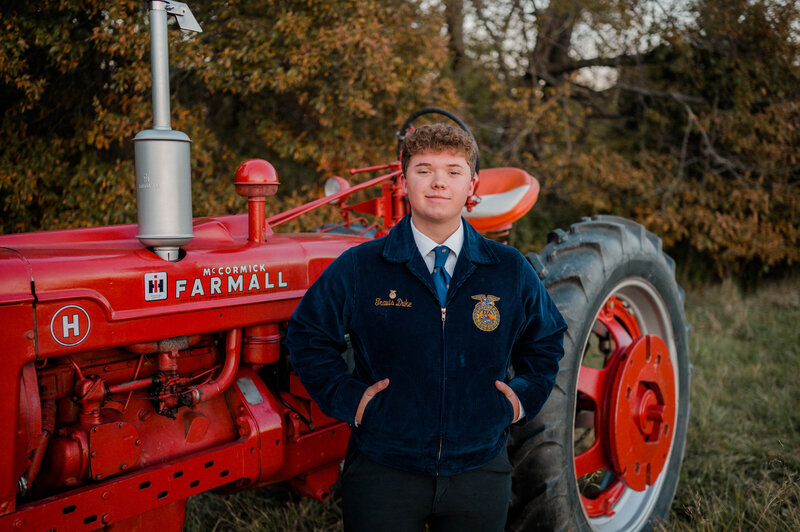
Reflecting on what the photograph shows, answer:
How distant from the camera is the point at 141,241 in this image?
1789 millimetres

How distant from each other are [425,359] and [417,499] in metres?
0.36

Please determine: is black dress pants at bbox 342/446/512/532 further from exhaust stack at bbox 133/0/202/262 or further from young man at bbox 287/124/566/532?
exhaust stack at bbox 133/0/202/262

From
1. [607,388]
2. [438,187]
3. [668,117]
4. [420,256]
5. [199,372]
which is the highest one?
[668,117]

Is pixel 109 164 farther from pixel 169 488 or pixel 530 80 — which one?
pixel 530 80

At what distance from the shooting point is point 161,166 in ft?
5.66

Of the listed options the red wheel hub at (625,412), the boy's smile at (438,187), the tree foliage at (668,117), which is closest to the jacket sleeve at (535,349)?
the boy's smile at (438,187)

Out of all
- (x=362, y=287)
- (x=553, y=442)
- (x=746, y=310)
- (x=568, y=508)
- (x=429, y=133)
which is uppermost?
(x=429, y=133)

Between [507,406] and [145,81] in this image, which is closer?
[507,406]

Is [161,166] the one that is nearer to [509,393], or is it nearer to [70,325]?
[70,325]

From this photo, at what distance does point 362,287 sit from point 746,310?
6.52 meters

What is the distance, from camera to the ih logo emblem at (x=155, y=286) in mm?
1771

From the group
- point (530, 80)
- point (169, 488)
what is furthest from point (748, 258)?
point (169, 488)

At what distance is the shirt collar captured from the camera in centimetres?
170

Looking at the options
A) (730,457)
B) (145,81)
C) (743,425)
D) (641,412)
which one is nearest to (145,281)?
(641,412)
